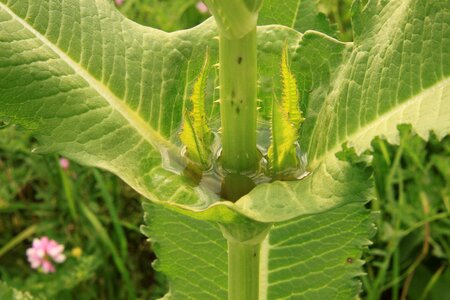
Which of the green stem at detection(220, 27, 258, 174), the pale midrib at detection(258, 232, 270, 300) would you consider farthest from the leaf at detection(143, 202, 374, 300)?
the green stem at detection(220, 27, 258, 174)

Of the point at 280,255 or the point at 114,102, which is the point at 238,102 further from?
the point at 280,255

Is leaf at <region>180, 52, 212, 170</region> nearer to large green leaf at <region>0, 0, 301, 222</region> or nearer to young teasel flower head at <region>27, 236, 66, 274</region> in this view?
large green leaf at <region>0, 0, 301, 222</region>

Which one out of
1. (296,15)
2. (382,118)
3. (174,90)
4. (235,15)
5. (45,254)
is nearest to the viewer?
(235,15)

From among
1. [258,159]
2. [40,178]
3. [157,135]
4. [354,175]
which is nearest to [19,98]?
[157,135]

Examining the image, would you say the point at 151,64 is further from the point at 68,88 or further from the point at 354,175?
the point at 354,175

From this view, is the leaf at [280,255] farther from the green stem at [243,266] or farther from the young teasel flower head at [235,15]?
the young teasel flower head at [235,15]

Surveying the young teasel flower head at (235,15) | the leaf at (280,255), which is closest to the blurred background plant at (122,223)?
the leaf at (280,255)

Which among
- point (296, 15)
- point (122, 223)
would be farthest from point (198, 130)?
point (122, 223)
